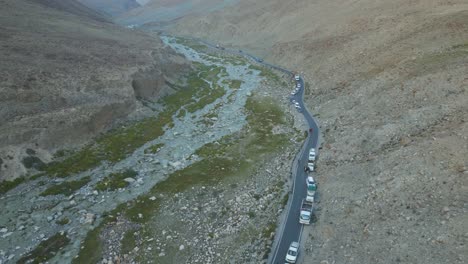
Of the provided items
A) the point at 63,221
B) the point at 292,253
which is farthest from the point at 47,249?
the point at 292,253

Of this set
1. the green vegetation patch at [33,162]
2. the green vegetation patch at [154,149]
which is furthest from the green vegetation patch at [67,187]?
the green vegetation patch at [154,149]

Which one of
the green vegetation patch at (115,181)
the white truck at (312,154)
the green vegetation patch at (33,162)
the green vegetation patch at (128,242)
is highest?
the green vegetation patch at (33,162)

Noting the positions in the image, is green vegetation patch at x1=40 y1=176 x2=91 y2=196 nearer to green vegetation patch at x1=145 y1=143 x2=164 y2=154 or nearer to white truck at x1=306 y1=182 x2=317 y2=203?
green vegetation patch at x1=145 y1=143 x2=164 y2=154

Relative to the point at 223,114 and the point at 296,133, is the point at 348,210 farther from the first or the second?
the point at 223,114

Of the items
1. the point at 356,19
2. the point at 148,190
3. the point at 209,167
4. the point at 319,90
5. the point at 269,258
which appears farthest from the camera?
the point at 356,19

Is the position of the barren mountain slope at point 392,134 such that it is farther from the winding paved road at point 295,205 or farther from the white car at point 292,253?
the winding paved road at point 295,205

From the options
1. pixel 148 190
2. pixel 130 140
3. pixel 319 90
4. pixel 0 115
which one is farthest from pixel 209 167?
pixel 319 90

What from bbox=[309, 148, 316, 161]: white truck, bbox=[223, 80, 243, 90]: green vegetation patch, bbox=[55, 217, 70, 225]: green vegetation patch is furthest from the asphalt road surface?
bbox=[223, 80, 243, 90]: green vegetation patch
